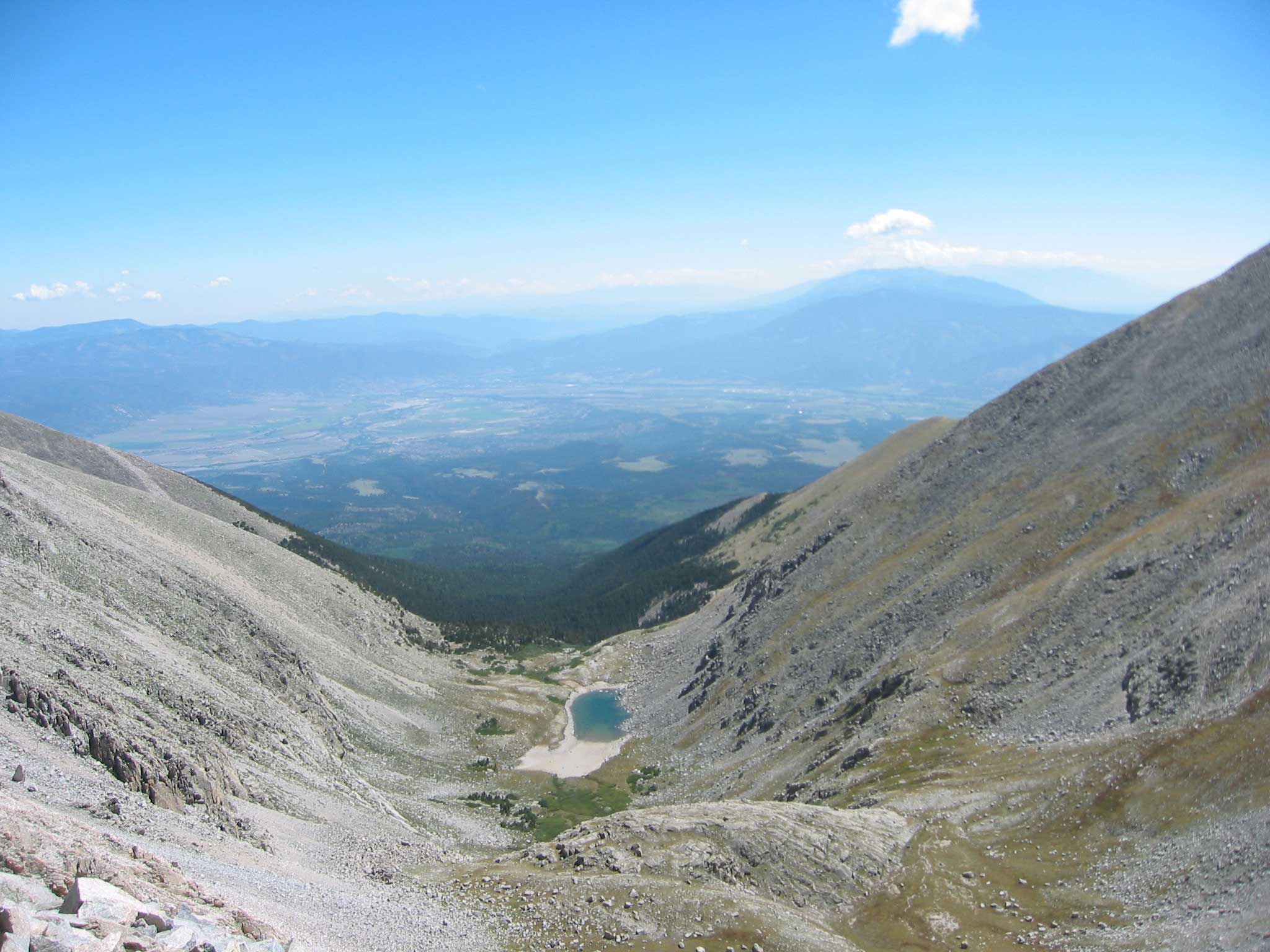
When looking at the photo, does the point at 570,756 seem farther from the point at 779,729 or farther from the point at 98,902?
the point at 98,902

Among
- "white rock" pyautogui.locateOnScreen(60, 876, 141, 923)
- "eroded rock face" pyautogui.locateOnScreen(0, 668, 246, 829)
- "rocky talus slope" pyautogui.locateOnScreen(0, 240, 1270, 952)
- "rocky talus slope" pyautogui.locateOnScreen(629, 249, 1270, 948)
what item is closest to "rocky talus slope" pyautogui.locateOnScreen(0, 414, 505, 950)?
"eroded rock face" pyautogui.locateOnScreen(0, 668, 246, 829)

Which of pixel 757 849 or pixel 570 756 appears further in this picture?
pixel 570 756

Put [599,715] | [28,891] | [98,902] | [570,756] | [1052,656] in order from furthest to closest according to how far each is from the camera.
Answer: [599,715], [570,756], [1052,656], [28,891], [98,902]

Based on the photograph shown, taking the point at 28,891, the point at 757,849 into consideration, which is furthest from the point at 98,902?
the point at 757,849

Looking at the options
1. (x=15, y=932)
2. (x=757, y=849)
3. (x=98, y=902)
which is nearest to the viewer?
(x=15, y=932)

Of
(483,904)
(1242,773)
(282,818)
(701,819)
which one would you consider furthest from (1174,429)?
(282,818)

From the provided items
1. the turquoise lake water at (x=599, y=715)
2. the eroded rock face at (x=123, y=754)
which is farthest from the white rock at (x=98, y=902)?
the turquoise lake water at (x=599, y=715)
